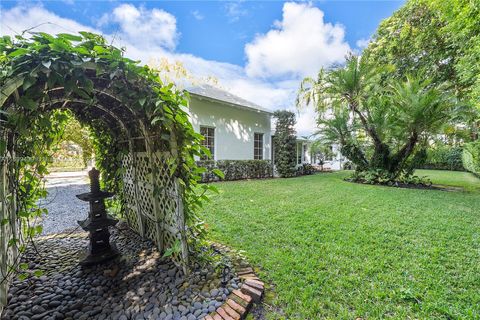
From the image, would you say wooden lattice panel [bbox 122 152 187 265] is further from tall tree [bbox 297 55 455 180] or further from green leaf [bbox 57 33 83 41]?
tall tree [bbox 297 55 455 180]

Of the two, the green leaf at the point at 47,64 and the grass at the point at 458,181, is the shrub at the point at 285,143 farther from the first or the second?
the green leaf at the point at 47,64

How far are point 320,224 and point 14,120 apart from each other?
14.7ft

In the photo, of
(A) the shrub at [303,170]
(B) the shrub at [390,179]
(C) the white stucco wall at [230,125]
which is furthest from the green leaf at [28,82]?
(A) the shrub at [303,170]

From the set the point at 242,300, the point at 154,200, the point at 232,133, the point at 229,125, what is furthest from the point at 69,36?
the point at 232,133

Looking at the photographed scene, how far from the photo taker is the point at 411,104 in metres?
8.30

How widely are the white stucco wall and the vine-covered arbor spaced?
624 centimetres

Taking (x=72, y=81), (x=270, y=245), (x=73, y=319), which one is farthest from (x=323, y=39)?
(x=73, y=319)

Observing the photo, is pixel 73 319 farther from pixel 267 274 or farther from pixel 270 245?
pixel 270 245

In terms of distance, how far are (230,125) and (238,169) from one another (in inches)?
91.2

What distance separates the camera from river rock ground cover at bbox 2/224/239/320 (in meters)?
2.15

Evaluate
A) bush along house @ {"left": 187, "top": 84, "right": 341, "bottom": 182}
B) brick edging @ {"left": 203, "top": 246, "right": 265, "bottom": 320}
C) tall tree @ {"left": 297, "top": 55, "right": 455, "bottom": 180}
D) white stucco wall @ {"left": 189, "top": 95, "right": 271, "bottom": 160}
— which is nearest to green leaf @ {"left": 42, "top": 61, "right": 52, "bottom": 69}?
brick edging @ {"left": 203, "top": 246, "right": 265, "bottom": 320}

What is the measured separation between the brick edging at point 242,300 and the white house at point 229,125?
814 cm

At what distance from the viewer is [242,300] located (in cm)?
213

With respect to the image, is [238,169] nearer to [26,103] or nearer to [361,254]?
[361,254]
